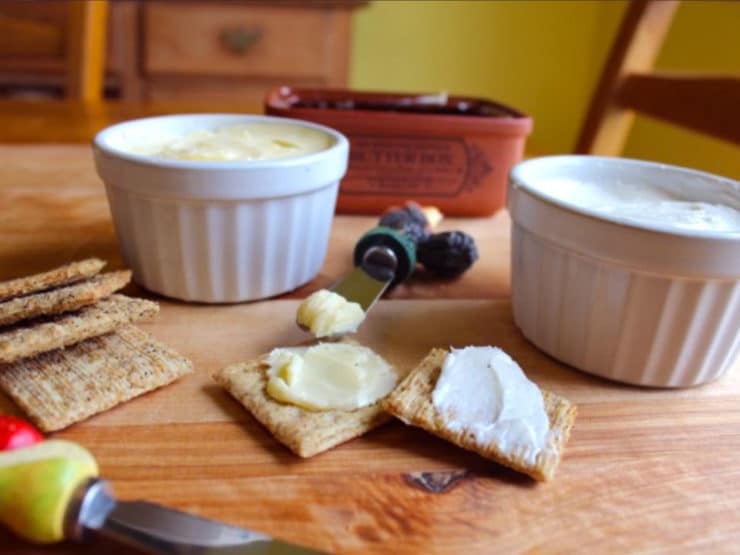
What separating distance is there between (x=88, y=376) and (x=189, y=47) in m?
2.12

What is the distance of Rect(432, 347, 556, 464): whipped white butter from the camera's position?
530mm

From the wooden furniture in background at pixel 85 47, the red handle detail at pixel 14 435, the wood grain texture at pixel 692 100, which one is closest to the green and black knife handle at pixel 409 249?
the red handle detail at pixel 14 435

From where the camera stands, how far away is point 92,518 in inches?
16.7

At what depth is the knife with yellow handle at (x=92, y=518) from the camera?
1.37ft

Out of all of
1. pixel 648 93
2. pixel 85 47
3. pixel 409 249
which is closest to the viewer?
pixel 409 249

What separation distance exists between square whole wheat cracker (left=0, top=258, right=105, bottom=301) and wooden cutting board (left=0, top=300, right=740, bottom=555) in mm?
105

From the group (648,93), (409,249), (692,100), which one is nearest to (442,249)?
(409,249)

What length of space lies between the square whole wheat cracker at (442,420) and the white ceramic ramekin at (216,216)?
251 millimetres

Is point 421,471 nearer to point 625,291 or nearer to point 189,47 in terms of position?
point 625,291

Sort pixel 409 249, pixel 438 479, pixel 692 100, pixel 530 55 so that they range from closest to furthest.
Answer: pixel 438 479, pixel 409 249, pixel 692 100, pixel 530 55

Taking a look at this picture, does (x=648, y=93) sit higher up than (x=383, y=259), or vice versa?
(x=648, y=93)

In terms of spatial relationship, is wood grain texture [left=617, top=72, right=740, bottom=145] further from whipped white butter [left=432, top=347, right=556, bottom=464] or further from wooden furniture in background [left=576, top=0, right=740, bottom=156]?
whipped white butter [left=432, top=347, right=556, bottom=464]

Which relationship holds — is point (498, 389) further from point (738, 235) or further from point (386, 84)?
point (386, 84)

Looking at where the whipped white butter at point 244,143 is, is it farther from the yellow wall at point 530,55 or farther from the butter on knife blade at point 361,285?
the yellow wall at point 530,55
